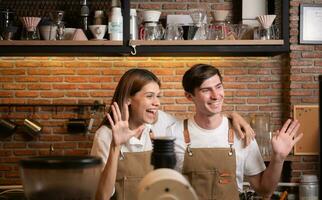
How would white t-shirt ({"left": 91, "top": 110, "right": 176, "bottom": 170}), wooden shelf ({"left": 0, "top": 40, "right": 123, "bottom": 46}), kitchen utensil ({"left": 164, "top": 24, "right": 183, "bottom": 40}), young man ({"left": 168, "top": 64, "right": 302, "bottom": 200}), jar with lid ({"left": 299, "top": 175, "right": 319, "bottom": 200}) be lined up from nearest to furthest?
white t-shirt ({"left": 91, "top": 110, "right": 176, "bottom": 170}) → young man ({"left": 168, "top": 64, "right": 302, "bottom": 200}) → wooden shelf ({"left": 0, "top": 40, "right": 123, "bottom": 46}) → kitchen utensil ({"left": 164, "top": 24, "right": 183, "bottom": 40}) → jar with lid ({"left": 299, "top": 175, "right": 319, "bottom": 200})

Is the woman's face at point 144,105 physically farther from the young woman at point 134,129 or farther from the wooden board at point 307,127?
the wooden board at point 307,127

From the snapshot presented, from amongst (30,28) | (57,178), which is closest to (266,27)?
(30,28)

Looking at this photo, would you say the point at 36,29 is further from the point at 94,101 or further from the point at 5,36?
the point at 94,101

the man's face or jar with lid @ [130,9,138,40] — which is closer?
the man's face

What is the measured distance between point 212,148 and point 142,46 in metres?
1.46

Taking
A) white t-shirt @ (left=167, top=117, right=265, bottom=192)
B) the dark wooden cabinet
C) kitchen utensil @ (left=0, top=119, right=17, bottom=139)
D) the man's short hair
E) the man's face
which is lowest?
kitchen utensil @ (left=0, top=119, right=17, bottom=139)

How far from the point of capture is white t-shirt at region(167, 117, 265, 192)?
2.88 m

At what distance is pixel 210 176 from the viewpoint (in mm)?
2977

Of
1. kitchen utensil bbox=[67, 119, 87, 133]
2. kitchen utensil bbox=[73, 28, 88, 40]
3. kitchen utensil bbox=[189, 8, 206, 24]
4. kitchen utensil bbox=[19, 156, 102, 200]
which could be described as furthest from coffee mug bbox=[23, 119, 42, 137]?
kitchen utensil bbox=[19, 156, 102, 200]

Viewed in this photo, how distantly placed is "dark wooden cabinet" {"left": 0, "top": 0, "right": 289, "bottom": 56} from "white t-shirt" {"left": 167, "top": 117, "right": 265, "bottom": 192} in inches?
52.1

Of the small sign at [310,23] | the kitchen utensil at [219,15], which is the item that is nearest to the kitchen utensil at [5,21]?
the kitchen utensil at [219,15]

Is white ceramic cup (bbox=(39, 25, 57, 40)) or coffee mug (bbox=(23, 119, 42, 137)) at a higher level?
white ceramic cup (bbox=(39, 25, 57, 40))

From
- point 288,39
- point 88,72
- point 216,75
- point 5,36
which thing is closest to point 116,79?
point 88,72

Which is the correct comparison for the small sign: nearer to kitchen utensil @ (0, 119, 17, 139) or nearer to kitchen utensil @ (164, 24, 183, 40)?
kitchen utensil @ (164, 24, 183, 40)
